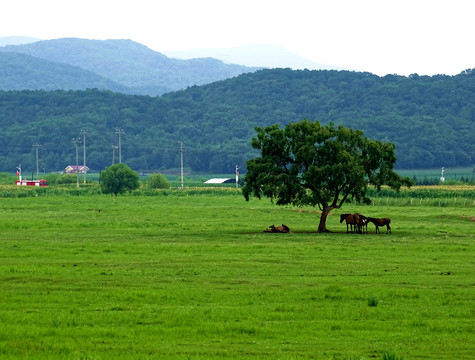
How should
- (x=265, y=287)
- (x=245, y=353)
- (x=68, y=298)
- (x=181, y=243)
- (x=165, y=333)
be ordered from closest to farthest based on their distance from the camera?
(x=245, y=353) → (x=165, y=333) → (x=68, y=298) → (x=265, y=287) → (x=181, y=243)

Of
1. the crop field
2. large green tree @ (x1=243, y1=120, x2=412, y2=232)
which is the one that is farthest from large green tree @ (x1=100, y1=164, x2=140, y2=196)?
the crop field

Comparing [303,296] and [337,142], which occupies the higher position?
[337,142]

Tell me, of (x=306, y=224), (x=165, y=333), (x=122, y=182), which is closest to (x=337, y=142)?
(x=306, y=224)

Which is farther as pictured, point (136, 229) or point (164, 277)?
point (136, 229)

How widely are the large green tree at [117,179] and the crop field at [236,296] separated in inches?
3287

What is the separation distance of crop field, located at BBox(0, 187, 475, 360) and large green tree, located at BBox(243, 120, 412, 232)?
12.1 ft

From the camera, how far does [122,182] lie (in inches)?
5408

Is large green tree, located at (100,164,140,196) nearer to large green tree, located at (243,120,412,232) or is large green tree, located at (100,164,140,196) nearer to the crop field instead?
large green tree, located at (243,120,412,232)

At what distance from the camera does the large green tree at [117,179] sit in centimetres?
13662

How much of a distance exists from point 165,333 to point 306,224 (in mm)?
47803

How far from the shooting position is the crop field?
18828mm

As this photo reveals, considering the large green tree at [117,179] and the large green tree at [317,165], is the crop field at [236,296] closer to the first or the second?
the large green tree at [317,165]

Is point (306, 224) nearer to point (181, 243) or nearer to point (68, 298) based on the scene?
point (181, 243)

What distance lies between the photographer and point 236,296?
2606 centimetres
